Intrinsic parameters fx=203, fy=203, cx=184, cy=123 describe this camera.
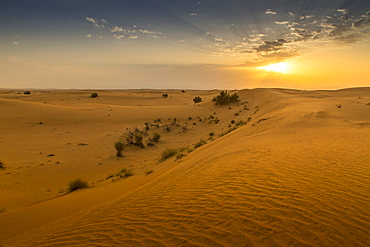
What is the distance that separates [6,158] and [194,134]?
498 inches

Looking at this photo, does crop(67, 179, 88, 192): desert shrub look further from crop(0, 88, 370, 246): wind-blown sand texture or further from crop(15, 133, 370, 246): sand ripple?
crop(15, 133, 370, 246): sand ripple

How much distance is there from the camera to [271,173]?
4.67 metres

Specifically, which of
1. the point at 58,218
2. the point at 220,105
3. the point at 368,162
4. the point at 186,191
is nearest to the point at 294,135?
the point at 368,162

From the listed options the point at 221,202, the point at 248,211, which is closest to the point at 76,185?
the point at 221,202

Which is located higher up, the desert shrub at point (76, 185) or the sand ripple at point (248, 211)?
the sand ripple at point (248, 211)

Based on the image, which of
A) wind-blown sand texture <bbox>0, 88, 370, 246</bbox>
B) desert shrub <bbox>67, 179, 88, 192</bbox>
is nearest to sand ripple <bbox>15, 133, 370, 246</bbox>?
wind-blown sand texture <bbox>0, 88, 370, 246</bbox>

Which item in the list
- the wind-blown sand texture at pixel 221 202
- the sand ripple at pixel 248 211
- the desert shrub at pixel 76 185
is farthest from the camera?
the desert shrub at pixel 76 185

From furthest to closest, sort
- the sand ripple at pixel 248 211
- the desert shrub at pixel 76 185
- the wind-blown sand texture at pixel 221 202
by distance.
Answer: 1. the desert shrub at pixel 76 185
2. the wind-blown sand texture at pixel 221 202
3. the sand ripple at pixel 248 211

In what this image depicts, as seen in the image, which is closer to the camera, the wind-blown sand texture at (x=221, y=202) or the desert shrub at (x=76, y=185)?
the wind-blown sand texture at (x=221, y=202)

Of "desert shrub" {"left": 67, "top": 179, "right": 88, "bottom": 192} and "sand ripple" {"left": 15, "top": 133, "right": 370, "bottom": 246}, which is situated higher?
"sand ripple" {"left": 15, "top": 133, "right": 370, "bottom": 246}

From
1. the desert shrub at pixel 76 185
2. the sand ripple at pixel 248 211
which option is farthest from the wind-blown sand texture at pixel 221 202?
the desert shrub at pixel 76 185

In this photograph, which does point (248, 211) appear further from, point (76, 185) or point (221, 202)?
point (76, 185)

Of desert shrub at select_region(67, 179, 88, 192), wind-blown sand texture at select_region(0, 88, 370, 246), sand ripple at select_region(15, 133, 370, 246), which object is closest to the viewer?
sand ripple at select_region(15, 133, 370, 246)

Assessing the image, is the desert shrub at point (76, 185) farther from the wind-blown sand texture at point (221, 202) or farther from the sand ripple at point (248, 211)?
the sand ripple at point (248, 211)
